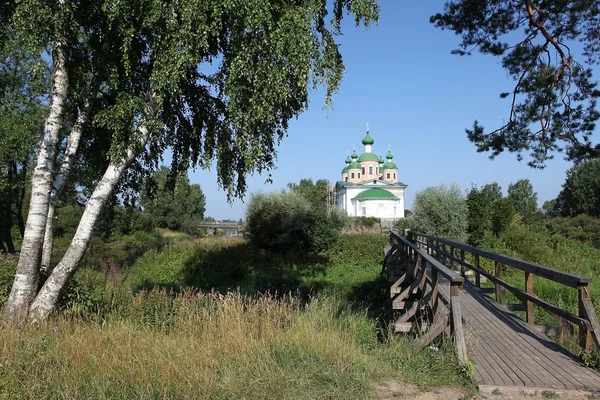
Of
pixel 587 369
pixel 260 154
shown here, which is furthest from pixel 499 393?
pixel 260 154

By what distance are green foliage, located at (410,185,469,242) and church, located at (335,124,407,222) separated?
36.1 metres

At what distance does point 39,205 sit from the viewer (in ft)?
20.5

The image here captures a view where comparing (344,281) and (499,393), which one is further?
(344,281)

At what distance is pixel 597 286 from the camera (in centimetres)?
1430

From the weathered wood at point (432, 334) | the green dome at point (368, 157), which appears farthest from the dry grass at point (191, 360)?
the green dome at point (368, 157)

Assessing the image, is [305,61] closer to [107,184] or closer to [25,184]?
[107,184]

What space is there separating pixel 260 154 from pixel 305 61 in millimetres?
1397

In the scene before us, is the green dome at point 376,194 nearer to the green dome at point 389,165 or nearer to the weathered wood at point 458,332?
the green dome at point 389,165

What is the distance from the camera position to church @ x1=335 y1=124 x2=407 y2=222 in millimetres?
61700

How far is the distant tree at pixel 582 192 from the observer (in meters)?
70.4

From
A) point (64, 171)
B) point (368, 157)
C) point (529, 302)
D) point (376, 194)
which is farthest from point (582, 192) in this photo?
point (64, 171)

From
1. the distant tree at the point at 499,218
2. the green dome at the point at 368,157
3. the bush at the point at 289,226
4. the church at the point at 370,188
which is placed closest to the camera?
the distant tree at the point at 499,218

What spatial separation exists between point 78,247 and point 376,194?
57497mm

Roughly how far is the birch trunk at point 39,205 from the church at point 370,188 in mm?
51818
